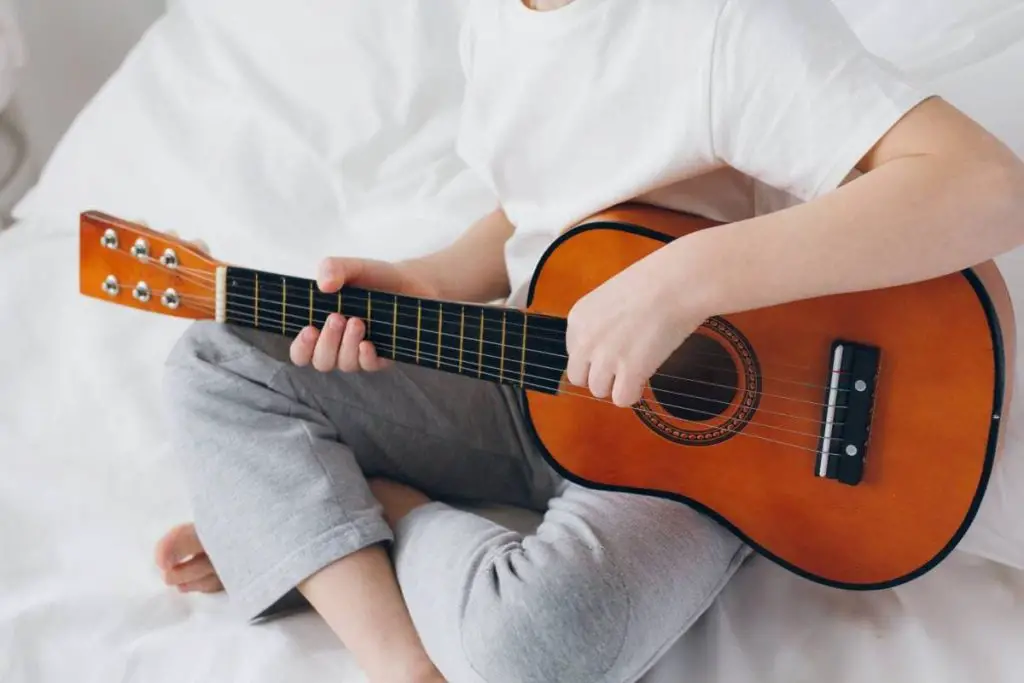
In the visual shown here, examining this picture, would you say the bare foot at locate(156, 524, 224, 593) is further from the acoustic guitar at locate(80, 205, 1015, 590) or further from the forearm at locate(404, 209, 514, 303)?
the forearm at locate(404, 209, 514, 303)

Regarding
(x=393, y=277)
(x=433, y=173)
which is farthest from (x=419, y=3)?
(x=393, y=277)

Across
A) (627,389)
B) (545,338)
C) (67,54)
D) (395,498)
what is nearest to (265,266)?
(395,498)

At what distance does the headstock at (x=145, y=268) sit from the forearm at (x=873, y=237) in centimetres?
44

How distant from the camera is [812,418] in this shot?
748 millimetres

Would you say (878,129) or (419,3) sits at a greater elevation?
(419,3)

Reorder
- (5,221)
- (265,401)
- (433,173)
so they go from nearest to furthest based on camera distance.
A: 1. (265,401)
2. (433,173)
3. (5,221)

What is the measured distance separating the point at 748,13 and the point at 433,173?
0.64m

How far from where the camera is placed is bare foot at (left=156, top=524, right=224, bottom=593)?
880mm

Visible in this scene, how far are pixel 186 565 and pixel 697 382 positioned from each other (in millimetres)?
467

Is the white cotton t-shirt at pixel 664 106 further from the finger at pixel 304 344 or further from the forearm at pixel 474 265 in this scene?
the finger at pixel 304 344

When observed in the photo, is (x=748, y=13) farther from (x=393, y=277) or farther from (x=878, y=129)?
(x=393, y=277)

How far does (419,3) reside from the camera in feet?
4.36

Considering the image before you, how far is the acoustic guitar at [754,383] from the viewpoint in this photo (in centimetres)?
71

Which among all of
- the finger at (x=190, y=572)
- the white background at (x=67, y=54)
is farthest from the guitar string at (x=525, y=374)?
the white background at (x=67, y=54)
